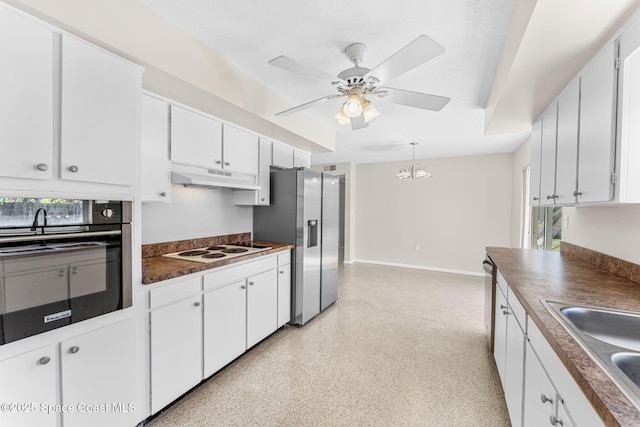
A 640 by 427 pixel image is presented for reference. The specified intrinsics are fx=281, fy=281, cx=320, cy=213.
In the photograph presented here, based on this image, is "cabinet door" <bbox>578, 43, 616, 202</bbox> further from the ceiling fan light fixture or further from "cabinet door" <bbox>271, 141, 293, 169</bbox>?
"cabinet door" <bbox>271, 141, 293, 169</bbox>

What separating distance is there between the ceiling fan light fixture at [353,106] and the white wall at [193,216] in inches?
67.4

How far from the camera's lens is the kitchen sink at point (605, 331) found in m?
0.88

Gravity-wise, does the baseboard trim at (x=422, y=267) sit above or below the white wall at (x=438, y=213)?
below

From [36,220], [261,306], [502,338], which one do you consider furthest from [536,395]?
[36,220]

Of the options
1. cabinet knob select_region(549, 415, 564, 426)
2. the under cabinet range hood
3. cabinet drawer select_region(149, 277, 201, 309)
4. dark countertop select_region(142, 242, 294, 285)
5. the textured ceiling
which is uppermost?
the textured ceiling

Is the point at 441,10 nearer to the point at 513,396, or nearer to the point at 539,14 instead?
the point at 539,14

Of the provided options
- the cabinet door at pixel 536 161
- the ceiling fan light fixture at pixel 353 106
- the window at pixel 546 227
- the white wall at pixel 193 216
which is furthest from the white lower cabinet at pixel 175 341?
the window at pixel 546 227

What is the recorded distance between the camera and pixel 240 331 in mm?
2416

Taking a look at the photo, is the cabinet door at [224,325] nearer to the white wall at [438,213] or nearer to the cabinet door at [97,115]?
the cabinet door at [97,115]

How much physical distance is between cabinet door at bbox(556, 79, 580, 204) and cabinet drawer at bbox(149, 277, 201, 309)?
2580mm

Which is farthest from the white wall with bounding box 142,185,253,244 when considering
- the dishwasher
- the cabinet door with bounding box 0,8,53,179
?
the dishwasher

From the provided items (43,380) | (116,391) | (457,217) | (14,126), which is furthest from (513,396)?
(457,217)

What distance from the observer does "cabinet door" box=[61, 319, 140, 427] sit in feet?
4.45

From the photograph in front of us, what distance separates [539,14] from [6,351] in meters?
2.66
